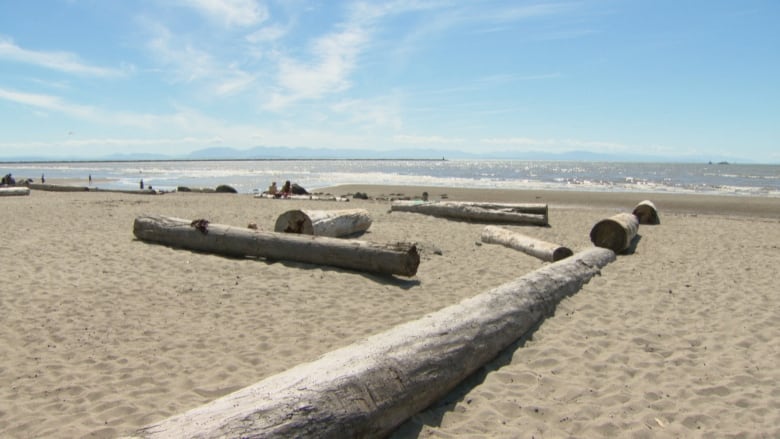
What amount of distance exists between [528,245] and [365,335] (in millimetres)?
5467

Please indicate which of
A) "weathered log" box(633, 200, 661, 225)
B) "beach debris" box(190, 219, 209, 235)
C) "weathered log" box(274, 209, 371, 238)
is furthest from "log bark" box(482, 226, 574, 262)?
"weathered log" box(633, 200, 661, 225)

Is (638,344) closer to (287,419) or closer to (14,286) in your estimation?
(287,419)

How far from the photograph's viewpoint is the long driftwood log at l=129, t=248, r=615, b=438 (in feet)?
8.52

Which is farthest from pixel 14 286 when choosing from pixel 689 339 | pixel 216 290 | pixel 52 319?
pixel 689 339

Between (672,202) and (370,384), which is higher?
(672,202)

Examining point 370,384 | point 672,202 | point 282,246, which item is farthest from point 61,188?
point 672,202

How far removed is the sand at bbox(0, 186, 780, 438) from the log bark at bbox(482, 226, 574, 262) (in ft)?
1.29

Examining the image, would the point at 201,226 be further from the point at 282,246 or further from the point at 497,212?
the point at 497,212

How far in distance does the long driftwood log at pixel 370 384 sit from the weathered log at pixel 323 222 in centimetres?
506

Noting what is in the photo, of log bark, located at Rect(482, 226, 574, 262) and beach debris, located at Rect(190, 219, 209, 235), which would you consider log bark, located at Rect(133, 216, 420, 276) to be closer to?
beach debris, located at Rect(190, 219, 209, 235)

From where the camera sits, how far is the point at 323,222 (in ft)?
32.2

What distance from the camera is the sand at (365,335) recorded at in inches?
136

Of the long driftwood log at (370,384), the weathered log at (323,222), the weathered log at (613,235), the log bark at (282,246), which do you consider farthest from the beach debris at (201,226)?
the weathered log at (613,235)

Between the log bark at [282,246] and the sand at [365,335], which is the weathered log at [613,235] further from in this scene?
the log bark at [282,246]
